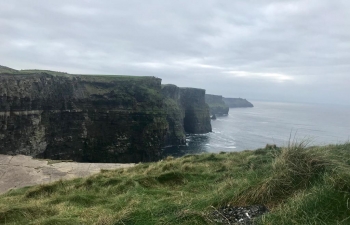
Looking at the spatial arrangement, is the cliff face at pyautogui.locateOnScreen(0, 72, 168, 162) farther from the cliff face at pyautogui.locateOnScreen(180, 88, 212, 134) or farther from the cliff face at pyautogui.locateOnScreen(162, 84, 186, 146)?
the cliff face at pyautogui.locateOnScreen(180, 88, 212, 134)

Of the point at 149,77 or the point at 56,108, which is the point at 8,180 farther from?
the point at 149,77

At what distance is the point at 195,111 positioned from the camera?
97062 millimetres

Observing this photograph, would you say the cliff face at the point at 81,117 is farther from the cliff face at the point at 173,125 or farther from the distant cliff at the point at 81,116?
the cliff face at the point at 173,125

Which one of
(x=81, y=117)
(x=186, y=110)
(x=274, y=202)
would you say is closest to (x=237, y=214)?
(x=274, y=202)

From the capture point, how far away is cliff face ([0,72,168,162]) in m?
43.3

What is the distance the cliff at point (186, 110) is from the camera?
77306mm

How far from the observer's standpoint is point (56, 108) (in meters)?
50.1

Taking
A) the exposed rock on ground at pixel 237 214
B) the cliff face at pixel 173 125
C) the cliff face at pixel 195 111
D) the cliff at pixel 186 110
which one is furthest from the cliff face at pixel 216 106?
the exposed rock on ground at pixel 237 214

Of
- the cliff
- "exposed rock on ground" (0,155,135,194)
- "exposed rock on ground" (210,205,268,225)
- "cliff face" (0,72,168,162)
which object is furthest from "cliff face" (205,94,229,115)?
"exposed rock on ground" (210,205,268,225)

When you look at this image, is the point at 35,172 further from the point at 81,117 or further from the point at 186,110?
the point at 186,110

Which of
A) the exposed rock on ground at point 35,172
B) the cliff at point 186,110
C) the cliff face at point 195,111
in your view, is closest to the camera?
the exposed rock on ground at point 35,172

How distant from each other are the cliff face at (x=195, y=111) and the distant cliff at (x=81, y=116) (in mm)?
30207

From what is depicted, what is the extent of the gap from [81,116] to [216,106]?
11394 centimetres

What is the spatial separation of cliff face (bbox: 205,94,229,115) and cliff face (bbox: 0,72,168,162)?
3718 inches
